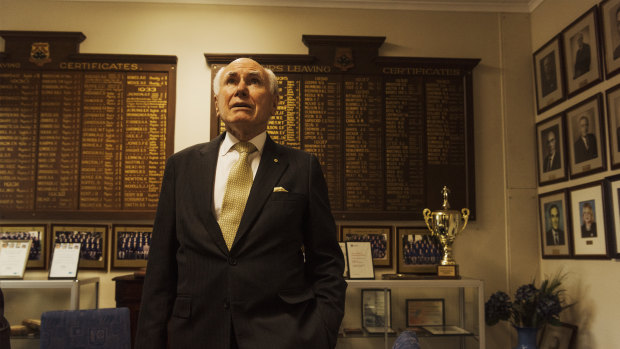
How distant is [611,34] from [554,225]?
1321mm

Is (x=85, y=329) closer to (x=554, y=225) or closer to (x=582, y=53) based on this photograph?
(x=554, y=225)

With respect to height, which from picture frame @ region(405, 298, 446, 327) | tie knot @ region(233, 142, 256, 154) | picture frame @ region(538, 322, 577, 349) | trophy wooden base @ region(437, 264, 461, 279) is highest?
tie knot @ region(233, 142, 256, 154)

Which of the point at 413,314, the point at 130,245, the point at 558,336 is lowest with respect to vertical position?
the point at 558,336

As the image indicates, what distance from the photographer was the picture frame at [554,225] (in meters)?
3.59

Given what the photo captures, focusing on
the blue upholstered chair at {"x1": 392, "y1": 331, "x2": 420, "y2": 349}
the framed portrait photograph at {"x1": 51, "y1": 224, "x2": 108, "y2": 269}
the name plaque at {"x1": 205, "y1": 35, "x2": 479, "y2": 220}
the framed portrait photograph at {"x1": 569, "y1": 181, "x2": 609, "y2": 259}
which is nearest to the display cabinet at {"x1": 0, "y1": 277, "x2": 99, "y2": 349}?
the framed portrait photograph at {"x1": 51, "y1": 224, "x2": 108, "y2": 269}

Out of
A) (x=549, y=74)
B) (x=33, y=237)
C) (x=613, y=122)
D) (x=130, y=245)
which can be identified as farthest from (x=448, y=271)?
(x=33, y=237)

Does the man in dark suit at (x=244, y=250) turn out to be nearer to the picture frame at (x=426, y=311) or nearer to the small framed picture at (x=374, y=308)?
the small framed picture at (x=374, y=308)

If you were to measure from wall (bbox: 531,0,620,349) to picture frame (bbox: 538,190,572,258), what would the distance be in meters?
0.06

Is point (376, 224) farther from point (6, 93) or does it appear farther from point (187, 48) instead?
point (6, 93)

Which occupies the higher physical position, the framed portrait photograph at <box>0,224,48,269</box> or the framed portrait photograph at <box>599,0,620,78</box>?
the framed portrait photograph at <box>599,0,620,78</box>

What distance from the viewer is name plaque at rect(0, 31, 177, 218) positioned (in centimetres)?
382

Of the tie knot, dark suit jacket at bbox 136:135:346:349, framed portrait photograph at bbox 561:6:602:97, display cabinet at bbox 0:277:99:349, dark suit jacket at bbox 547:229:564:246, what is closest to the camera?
dark suit jacket at bbox 136:135:346:349

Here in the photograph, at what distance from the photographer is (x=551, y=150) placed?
3.81m

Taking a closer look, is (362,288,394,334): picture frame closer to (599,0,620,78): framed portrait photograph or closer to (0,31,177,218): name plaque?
(0,31,177,218): name plaque
